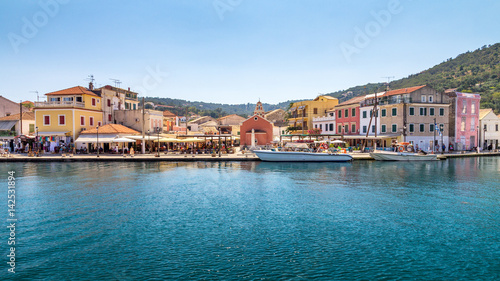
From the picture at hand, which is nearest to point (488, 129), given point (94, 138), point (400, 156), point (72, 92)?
point (400, 156)

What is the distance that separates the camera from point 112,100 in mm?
51906

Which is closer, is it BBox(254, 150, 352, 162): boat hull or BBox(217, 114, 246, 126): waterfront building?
BBox(254, 150, 352, 162): boat hull

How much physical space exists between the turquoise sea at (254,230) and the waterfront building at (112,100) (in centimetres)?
2672

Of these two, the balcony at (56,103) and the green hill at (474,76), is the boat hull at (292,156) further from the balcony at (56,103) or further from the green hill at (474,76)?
the green hill at (474,76)

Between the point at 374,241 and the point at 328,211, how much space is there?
4.21m

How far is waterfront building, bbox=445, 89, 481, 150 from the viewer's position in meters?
50.0

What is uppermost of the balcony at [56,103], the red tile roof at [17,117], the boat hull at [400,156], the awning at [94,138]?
the balcony at [56,103]

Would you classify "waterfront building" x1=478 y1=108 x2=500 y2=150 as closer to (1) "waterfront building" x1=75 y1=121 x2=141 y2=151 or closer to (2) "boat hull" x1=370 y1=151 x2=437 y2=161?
(2) "boat hull" x1=370 y1=151 x2=437 y2=161

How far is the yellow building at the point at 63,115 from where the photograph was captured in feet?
145

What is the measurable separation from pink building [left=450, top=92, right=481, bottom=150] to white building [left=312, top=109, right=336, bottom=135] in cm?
1788

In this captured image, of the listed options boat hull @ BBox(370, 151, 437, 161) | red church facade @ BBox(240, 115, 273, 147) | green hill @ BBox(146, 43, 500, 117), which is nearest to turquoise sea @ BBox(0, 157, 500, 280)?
boat hull @ BBox(370, 151, 437, 161)

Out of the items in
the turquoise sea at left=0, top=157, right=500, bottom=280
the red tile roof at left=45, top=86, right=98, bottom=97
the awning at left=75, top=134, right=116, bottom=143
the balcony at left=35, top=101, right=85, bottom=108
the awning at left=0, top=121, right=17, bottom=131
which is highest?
the red tile roof at left=45, top=86, right=98, bottom=97

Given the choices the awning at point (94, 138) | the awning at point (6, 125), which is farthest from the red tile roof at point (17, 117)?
the awning at point (94, 138)

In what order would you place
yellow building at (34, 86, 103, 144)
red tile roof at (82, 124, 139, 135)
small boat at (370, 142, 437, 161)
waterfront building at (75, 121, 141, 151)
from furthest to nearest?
1. yellow building at (34, 86, 103, 144)
2. red tile roof at (82, 124, 139, 135)
3. waterfront building at (75, 121, 141, 151)
4. small boat at (370, 142, 437, 161)
